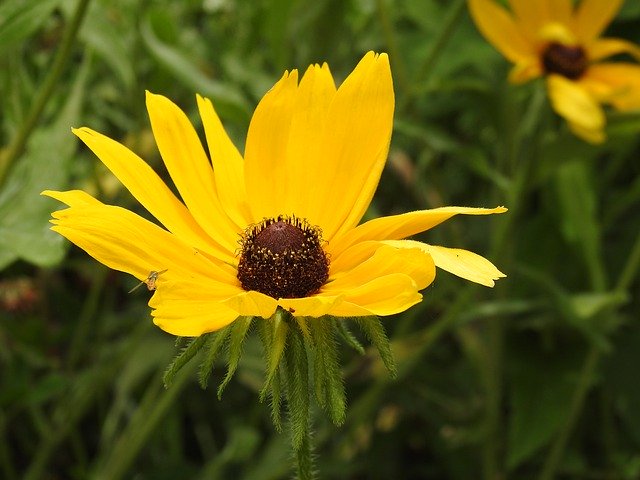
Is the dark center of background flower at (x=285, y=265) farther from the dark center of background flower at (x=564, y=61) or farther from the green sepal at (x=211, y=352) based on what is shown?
the dark center of background flower at (x=564, y=61)

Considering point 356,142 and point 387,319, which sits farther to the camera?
point 387,319

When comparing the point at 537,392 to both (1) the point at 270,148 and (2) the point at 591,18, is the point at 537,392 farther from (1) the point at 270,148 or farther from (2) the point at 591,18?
(1) the point at 270,148

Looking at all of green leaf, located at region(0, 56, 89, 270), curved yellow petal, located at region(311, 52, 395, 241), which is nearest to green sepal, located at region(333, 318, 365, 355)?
curved yellow petal, located at region(311, 52, 395, 241)

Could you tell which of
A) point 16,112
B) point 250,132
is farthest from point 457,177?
point 250,132

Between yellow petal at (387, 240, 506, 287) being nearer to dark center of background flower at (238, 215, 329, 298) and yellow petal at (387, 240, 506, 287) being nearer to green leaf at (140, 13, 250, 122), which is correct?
dark center of background flower at (238, 215, 329, 298)

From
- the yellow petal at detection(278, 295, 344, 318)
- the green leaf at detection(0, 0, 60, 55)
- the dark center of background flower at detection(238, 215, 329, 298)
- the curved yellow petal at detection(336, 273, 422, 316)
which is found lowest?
the dark center of background flower at detection(238, 215, 329, 298)

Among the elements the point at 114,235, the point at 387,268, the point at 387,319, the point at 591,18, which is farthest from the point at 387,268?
the point at 387,319

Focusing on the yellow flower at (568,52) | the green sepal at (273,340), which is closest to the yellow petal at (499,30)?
the yellow flower at (568,52)

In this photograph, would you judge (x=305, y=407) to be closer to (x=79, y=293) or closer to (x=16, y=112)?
(x=16, y=112)
